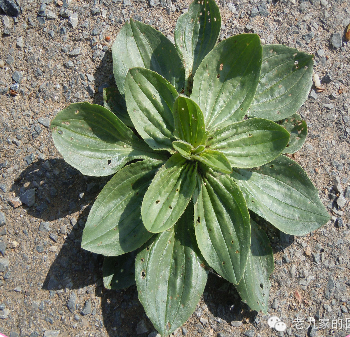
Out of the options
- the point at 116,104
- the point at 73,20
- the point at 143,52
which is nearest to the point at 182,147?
the point at 116,104

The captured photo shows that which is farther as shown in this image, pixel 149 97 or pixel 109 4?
pixel 109 4

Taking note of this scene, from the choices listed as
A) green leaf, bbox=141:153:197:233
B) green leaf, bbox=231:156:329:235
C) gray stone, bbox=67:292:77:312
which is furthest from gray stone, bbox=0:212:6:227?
green leaf, bbox=231:156:329:235

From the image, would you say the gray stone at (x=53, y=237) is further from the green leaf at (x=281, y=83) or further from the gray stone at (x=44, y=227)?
the green leaf at (x=281, y=83)

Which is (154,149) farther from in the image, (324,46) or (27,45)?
(324,46)

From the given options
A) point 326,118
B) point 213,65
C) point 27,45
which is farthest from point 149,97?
point 326,118

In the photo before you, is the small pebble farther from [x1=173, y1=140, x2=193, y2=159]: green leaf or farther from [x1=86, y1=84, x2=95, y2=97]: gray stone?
[x1=173, y1=140, x2=193, y2=159]: green leaf

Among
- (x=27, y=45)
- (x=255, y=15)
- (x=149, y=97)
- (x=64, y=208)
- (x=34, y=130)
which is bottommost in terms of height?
(x=64, y=208)

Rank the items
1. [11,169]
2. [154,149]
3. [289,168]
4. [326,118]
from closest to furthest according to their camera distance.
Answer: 1. [154,149]
2. [289,168]
3. [11,169]
4. [326,118]

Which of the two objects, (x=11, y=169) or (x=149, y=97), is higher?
(x=149, y=97)

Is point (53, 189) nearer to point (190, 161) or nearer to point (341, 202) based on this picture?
point (190, 161)

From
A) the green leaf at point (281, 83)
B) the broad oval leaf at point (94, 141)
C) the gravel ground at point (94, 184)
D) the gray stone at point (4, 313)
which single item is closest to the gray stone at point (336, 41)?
the gravel ground at point (94, 184)
